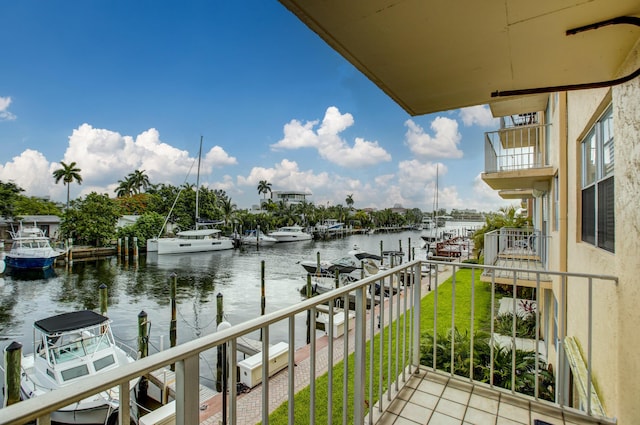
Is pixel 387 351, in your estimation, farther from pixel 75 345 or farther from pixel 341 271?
pixel 341 271

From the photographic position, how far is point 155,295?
15.4m

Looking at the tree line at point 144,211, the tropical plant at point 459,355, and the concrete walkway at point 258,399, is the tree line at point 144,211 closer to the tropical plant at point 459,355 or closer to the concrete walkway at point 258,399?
the concrete walkway at point 258,399

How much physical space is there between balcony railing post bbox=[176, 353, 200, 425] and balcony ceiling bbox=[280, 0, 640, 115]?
47.9 inches

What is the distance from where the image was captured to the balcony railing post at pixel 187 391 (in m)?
0.86

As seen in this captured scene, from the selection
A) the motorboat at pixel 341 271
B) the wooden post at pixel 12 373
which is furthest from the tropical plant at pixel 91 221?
the wooden post at pixel 12 373

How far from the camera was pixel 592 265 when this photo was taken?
2979 mm

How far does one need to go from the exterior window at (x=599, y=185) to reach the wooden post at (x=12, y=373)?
8.60 metres

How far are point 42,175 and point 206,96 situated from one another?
21473mm

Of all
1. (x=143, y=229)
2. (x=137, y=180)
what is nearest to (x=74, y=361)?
(x=143, y=229)

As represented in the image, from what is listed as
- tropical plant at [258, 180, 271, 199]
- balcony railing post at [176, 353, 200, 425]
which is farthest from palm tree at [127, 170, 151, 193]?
balcony railing post at [176, 353, 200, 425]

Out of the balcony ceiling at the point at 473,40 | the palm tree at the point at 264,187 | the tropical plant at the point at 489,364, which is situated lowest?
the tropical plant at the point at 489,364

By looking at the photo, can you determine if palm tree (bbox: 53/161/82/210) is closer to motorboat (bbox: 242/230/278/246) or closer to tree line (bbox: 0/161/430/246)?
tree line (bbox: 0/161/430/246)

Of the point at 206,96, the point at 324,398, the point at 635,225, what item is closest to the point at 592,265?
the point at 635,225

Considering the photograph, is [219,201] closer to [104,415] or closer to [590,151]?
[104,415]
